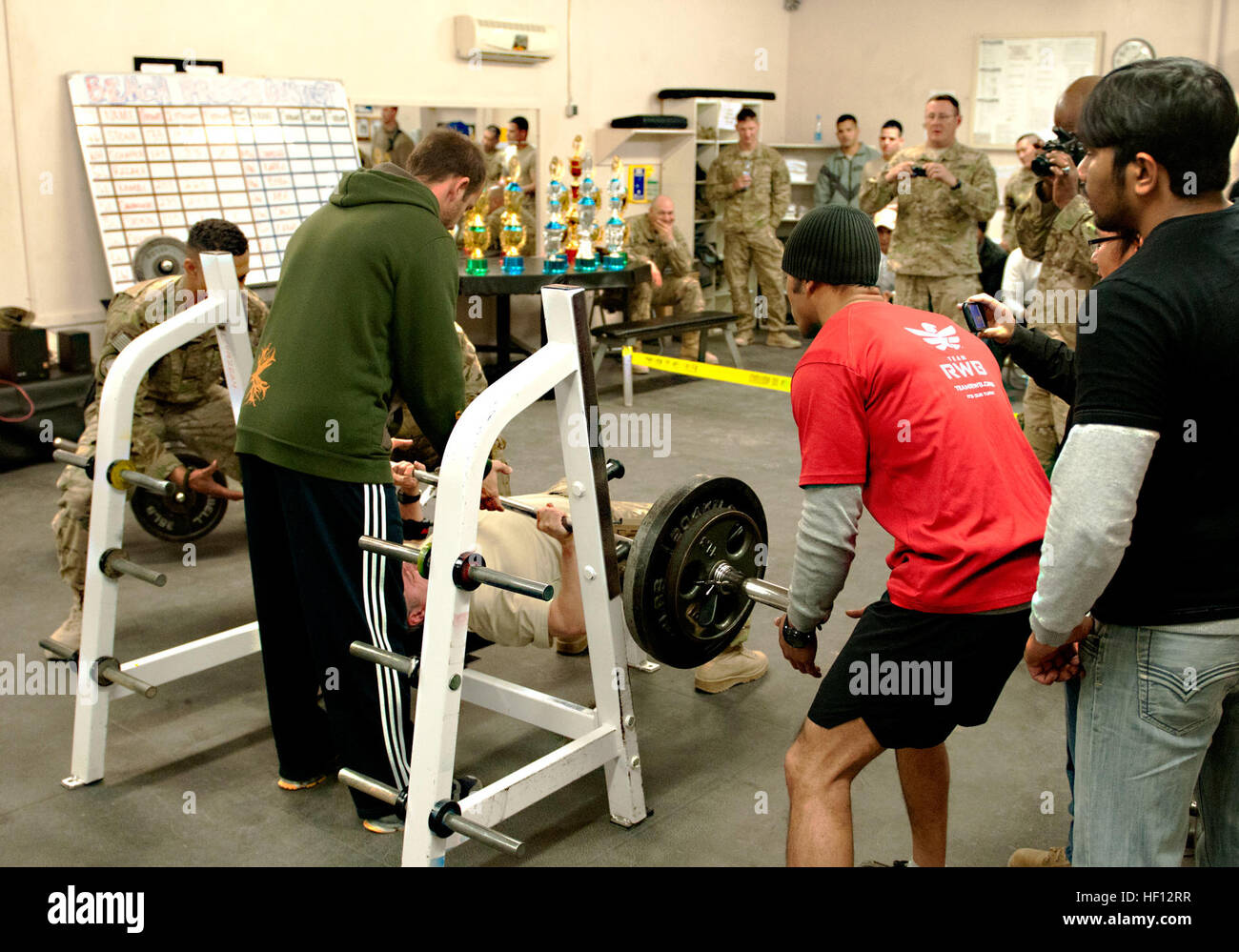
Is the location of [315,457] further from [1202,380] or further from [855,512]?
[1202,380]

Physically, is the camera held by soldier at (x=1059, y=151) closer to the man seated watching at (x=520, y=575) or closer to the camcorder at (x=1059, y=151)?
the camcorder at (x=1059, y=151)

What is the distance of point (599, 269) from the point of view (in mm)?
7020

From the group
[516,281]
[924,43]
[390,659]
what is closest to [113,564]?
[390,659]

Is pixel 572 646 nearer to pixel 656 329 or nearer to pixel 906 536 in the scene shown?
pixel 906 536

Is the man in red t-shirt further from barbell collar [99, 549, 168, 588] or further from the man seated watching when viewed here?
barbell collar [99, 549, 168, 588]

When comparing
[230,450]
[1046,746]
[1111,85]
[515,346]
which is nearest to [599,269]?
[515,346]

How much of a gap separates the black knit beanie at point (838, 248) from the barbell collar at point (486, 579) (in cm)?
74

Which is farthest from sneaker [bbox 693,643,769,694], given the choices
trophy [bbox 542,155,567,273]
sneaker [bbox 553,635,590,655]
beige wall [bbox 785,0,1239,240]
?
beige wall [bbox 785,0,1239,240]

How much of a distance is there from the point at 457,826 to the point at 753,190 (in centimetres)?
753

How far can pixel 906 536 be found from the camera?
Result: 1.92 meters

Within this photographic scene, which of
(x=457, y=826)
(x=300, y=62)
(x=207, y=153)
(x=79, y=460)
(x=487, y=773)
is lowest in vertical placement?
(x=487, y=773)

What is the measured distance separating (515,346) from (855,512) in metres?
6.03

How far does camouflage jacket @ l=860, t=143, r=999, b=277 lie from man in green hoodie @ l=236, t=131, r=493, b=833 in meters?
4.56

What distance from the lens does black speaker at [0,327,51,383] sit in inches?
215
